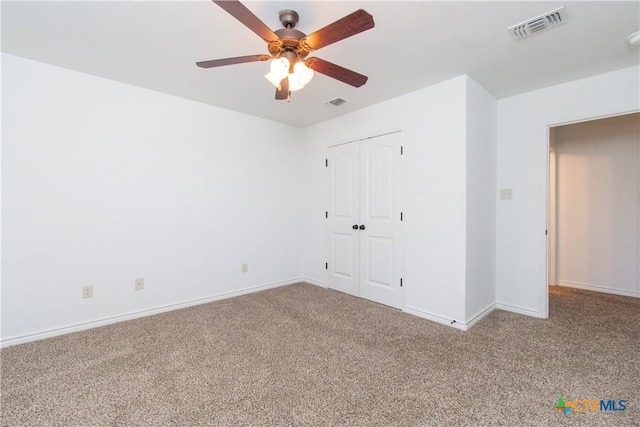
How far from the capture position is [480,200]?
297 centimetres

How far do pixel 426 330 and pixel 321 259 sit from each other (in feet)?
6.07

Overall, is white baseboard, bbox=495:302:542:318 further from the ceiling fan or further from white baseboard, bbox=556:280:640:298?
the ceiling fan

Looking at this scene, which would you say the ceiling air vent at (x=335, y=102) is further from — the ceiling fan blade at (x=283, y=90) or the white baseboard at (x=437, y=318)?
the white baseboard at (x=437, y=318)

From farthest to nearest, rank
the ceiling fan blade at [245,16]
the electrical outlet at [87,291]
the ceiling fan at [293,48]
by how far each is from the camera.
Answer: the electrical outlet at [87,291] < the ceiling fan at [293,48] < the ceiling fan blade at [245,16]

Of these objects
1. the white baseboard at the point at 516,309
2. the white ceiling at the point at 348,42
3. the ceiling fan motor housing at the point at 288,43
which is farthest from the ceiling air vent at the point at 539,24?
the white baseboard at the point at 516,309

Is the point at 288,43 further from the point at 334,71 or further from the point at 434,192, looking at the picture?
the point at 434,192

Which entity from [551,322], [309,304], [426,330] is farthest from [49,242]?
[551,322]

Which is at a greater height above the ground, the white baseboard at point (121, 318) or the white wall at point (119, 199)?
the white wall at point (119, 199)

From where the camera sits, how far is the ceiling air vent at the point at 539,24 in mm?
1836

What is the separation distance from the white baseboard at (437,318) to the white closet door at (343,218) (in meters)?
0.81

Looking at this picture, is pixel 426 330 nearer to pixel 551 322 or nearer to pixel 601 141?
pixel 551 322

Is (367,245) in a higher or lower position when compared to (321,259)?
higher

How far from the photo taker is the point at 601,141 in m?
3.86

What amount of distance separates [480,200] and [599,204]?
89.8 inches
